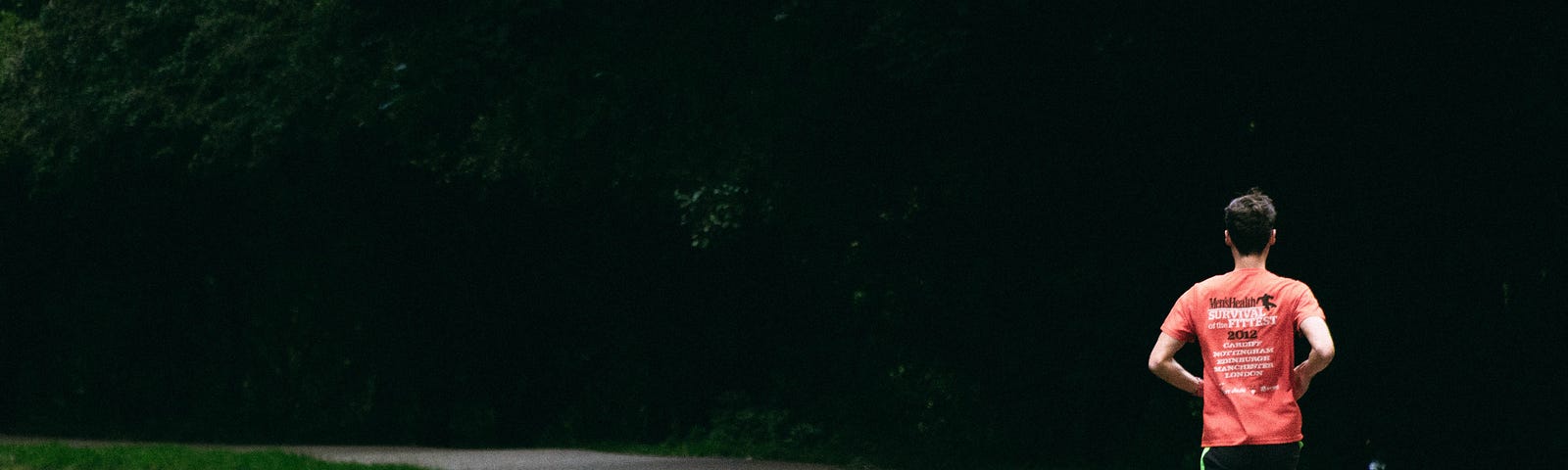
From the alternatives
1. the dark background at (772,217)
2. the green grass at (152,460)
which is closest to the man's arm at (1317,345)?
the dark background at (772,217)

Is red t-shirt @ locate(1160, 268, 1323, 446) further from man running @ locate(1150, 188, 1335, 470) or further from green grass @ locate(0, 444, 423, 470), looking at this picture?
green grass @ locate(0, 444, 423, 470)

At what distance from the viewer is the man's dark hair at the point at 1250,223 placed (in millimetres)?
4887

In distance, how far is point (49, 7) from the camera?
15164 mm

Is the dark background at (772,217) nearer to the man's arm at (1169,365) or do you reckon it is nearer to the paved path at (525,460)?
the paved path at (525,460)

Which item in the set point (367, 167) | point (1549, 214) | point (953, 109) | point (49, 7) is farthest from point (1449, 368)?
point (49, 7)

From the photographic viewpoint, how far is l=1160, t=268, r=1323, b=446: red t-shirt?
16.0ft

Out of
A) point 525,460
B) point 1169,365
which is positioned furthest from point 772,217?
point 1169,365

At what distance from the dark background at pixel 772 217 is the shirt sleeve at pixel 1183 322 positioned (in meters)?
4.15

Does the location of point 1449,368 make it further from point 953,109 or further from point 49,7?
point 49,7

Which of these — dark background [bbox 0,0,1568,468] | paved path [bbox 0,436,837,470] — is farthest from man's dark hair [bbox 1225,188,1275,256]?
paved path [bbox 0,436,837,470]

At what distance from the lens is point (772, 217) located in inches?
464

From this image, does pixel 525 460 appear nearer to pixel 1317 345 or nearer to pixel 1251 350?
pixel 1251 350

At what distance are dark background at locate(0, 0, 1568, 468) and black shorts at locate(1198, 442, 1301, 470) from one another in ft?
14.2

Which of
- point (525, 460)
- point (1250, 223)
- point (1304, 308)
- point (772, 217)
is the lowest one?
point (525, 460)
